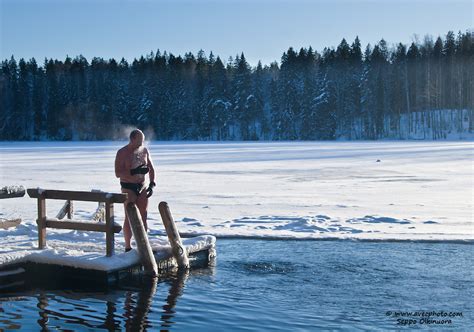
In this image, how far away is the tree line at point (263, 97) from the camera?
79938 millimetres

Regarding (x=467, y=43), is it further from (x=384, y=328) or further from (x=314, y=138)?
(x=384, y=328)

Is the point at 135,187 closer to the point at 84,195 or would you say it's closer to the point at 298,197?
the point at 84,195

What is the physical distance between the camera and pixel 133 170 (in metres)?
8.76

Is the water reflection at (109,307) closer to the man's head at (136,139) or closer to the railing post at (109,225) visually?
the railing post at (109,225)

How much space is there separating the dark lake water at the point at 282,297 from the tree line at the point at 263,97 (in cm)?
6894

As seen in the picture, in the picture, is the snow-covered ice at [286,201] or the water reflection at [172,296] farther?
the snow-covered ice at [286,201]

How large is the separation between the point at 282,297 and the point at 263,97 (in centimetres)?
8144

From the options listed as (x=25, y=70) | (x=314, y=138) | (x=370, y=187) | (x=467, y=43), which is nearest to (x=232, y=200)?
(x=370, y=187)

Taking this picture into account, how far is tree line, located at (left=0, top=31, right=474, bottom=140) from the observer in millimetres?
79938

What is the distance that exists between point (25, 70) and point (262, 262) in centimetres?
9375

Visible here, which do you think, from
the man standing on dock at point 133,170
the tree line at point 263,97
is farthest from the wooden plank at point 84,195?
the tree line at point 263,97

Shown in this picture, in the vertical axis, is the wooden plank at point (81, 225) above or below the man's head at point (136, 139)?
below

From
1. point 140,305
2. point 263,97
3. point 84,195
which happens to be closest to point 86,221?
point 84,195

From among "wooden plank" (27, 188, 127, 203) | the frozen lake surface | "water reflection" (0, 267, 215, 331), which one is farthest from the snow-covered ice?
"water reflection" (0, 267, 215, 331)
